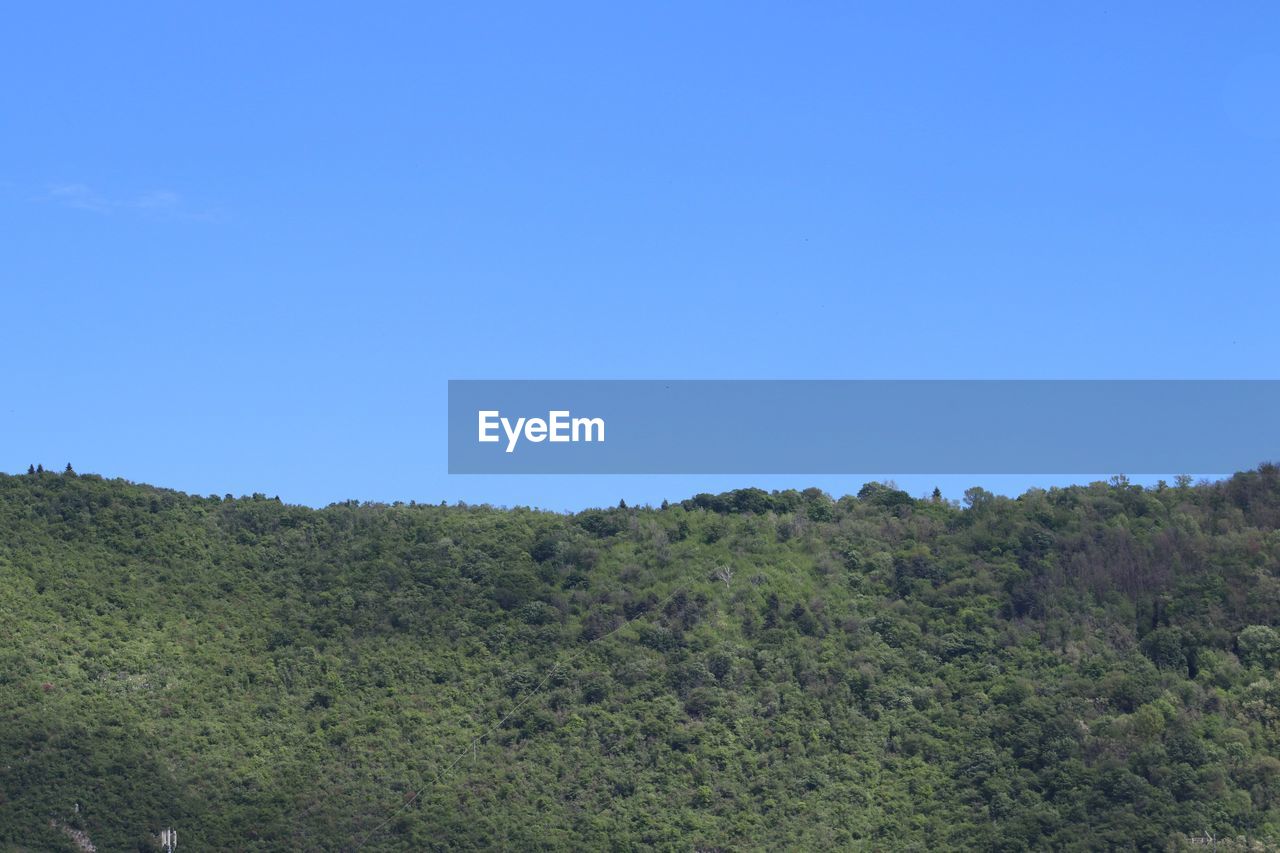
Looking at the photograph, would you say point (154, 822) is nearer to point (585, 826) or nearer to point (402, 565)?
point (585, 826)

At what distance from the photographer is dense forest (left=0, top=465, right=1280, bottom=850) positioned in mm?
75000

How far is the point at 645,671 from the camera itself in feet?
278

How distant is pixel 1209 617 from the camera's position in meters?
84.6

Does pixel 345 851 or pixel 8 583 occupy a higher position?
pixel 8 583

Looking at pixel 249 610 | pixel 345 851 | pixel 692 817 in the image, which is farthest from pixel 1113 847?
pixel 249 610

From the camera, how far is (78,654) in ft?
272

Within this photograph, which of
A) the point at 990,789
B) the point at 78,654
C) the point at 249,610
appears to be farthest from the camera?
the point at 249,610

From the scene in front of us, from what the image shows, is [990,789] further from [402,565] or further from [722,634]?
[402,565]

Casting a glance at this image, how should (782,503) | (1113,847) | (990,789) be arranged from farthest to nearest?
(782,503)
(990,789)
(1113,847)

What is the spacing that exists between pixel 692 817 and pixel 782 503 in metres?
27.3

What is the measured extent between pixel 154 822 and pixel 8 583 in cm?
1793

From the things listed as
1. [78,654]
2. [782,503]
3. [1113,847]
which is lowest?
[1113,847]

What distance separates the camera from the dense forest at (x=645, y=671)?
75.0 meters

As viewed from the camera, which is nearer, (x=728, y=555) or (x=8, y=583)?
(x=8, y=583)
